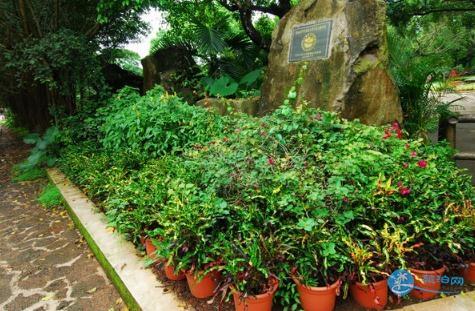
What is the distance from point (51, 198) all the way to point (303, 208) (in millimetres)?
4264

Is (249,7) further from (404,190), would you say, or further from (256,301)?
(256,301)

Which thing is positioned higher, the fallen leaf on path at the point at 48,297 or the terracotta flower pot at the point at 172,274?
the terracotta flower pot at the point at 172,274

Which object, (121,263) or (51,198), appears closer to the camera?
(121,263)

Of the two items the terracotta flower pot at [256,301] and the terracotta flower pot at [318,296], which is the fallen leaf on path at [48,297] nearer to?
the terracotta flower pot at [256,301]

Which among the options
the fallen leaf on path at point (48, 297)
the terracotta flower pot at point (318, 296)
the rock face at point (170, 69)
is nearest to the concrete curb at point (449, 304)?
the terracotta flower pot at point (318, 296)

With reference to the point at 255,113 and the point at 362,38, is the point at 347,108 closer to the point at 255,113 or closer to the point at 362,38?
the point at 362,38

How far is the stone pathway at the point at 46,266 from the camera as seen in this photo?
9.38 feet

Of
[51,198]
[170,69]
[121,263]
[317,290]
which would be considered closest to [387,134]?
[317,290]

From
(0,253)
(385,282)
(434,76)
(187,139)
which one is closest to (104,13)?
(187,139)

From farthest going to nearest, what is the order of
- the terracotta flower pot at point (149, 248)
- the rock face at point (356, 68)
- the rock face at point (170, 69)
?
the rock face at point (170, 69)
the rock face at point (356, 68)
the terracotta flower pot at point (149, 248)

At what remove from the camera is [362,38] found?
162 inches

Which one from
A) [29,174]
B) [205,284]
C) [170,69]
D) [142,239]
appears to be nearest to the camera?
[205,284]

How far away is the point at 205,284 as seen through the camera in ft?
7.75

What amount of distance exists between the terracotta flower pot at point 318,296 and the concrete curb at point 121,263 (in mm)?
790
